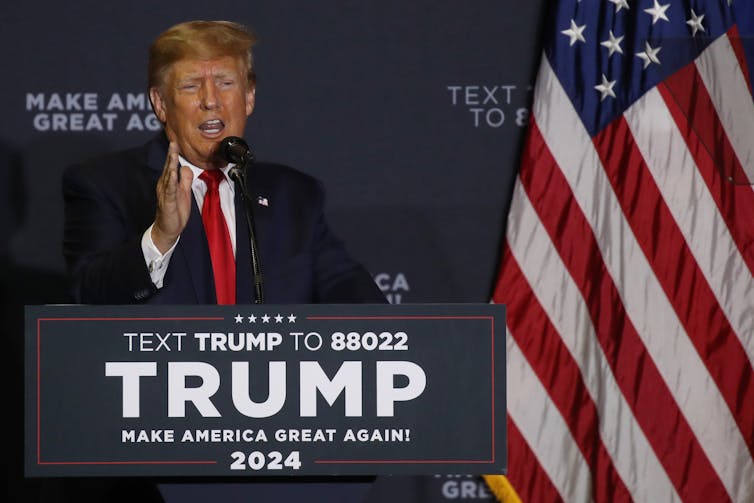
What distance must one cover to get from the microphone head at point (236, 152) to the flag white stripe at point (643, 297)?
206 centimetres

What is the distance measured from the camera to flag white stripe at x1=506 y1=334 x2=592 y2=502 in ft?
14.3

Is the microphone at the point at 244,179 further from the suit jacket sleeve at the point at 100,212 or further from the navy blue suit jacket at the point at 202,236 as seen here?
the suit jacket sleeve at the point at 100,212


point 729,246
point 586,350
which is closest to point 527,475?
point 586,350

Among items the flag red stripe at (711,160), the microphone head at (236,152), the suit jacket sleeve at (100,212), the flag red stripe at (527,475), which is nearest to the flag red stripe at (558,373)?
the flag red stripe at (527,475)

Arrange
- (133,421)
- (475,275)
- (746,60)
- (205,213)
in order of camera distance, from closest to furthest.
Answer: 1. (133,421)
2. (205,213)
3. (746,60)
4. (475,275)

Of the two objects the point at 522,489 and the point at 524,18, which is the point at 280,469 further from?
the point at 524,18

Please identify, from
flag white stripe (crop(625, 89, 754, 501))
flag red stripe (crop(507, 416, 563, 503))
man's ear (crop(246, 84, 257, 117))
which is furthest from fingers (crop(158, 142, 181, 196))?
flag white stripe (crop(625, 89, 754, 501))

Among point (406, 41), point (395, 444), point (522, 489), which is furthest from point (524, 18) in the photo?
point (395, 444)

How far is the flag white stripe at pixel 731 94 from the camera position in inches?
166

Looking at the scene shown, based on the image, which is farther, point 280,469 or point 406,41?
point 406,41

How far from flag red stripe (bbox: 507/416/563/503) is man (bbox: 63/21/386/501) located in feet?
5.07

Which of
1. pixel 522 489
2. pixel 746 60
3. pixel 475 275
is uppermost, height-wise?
pixel 746 60

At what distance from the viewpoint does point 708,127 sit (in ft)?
14.1

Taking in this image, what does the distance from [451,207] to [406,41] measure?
0.65m
